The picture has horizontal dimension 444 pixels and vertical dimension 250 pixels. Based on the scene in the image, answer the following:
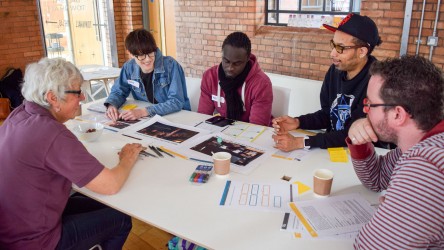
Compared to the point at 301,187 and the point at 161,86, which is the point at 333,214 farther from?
the point at 161,86

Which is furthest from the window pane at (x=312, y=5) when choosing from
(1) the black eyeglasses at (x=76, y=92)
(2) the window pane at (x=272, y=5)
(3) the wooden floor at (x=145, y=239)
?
(1) the black eyeglasses at (x=76, y=92)

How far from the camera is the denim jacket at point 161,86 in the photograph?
257cm

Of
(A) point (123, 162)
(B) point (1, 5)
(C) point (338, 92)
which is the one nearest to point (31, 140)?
(A) point (123, 162)

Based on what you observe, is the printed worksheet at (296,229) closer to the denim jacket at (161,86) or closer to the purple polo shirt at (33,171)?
the purple polo shirt at (33,171)

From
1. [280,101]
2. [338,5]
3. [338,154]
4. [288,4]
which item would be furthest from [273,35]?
[338,154]

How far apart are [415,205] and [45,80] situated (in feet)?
4.53

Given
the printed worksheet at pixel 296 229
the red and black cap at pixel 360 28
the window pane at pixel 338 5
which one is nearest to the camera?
the printed worksheet at pixel 296 229

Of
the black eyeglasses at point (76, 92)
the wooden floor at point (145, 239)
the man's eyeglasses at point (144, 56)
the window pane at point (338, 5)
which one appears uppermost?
the window pane at point (338, 5)

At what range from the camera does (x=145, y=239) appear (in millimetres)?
2422

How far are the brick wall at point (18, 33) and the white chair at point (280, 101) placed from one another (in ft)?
14.5

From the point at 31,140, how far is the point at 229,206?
771mm

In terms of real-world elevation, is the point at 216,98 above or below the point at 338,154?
above

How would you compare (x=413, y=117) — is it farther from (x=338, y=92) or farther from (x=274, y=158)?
(x=338, y=92)

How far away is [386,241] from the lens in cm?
95
